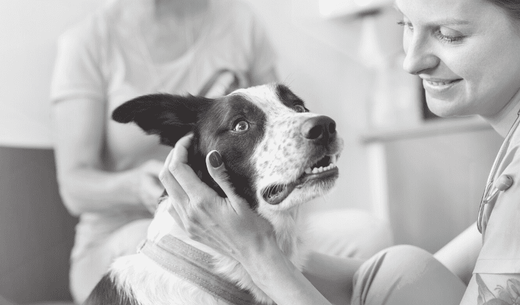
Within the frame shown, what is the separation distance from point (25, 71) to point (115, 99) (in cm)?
33

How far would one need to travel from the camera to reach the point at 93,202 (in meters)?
1.49

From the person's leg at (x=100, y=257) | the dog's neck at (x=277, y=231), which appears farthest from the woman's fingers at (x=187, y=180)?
the person's leg at (x=100, y=257)

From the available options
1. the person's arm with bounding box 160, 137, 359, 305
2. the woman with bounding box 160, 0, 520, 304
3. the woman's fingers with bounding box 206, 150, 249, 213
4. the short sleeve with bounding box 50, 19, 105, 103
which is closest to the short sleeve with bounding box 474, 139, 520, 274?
the woman with bounding box 160, 0, 520, 304

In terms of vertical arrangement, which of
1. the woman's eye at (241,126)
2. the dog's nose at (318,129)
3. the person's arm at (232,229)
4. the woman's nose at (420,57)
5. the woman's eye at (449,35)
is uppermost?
the woman's eye at (449,35)

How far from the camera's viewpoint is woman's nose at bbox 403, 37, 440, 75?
89 centimetres

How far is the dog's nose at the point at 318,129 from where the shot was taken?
3.05 feet

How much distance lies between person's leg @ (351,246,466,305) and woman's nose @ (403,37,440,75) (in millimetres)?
375

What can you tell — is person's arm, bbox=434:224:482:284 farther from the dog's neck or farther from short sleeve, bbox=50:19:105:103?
short sleeve, bbox=50:19:105:103

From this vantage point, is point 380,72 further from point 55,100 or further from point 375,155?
point 55,100

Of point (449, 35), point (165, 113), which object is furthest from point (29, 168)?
point (449, 35)

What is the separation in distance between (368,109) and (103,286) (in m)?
2.17

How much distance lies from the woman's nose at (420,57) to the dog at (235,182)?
17 cm

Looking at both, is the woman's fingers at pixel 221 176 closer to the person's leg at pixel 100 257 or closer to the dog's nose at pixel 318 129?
the dog's nose at pixel 318 129

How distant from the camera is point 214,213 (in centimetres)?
92
